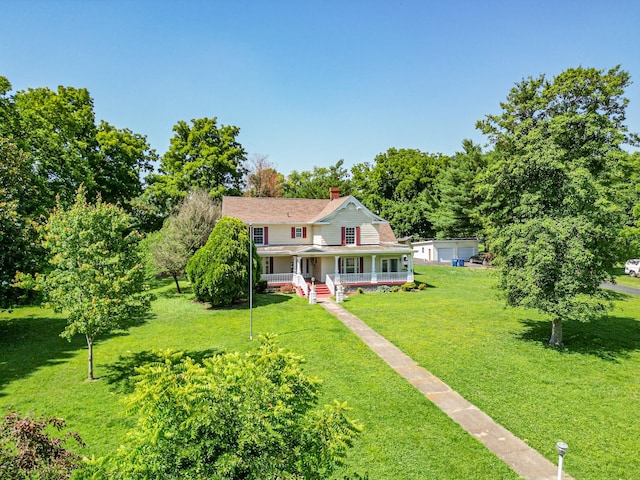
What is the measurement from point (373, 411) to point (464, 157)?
4260 centimetres

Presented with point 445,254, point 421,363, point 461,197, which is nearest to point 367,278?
point 421,363

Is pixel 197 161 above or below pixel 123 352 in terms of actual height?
above

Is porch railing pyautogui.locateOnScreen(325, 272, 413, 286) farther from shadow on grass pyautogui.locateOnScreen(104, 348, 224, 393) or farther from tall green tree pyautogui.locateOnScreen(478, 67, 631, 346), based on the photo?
shadow on grass pyautogui.locateOnScreen(104, 348, 224, 393)

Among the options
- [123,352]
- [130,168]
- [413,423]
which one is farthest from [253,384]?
[130,168]

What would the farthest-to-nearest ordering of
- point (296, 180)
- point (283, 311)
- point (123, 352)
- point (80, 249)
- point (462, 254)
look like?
point (296, 180) < point (462, 254) < point (283, 311) < point (123, 352) < point (80, 249)

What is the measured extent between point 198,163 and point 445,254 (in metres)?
30.1

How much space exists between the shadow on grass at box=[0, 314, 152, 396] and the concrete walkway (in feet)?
31.9

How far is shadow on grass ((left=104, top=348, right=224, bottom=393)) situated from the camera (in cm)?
1132

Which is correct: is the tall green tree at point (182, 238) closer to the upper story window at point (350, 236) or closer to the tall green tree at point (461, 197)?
the upper story window at point (350, 236)

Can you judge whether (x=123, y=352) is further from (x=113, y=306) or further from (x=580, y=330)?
(x=580, y=330)

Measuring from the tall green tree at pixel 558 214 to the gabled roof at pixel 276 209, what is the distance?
1559cm

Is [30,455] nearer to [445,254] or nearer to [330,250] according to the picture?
[330,250]

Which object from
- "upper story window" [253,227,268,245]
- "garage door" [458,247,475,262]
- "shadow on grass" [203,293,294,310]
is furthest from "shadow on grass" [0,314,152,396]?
"garage door" [458,247,475,262]

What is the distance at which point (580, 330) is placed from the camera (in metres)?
17.1
